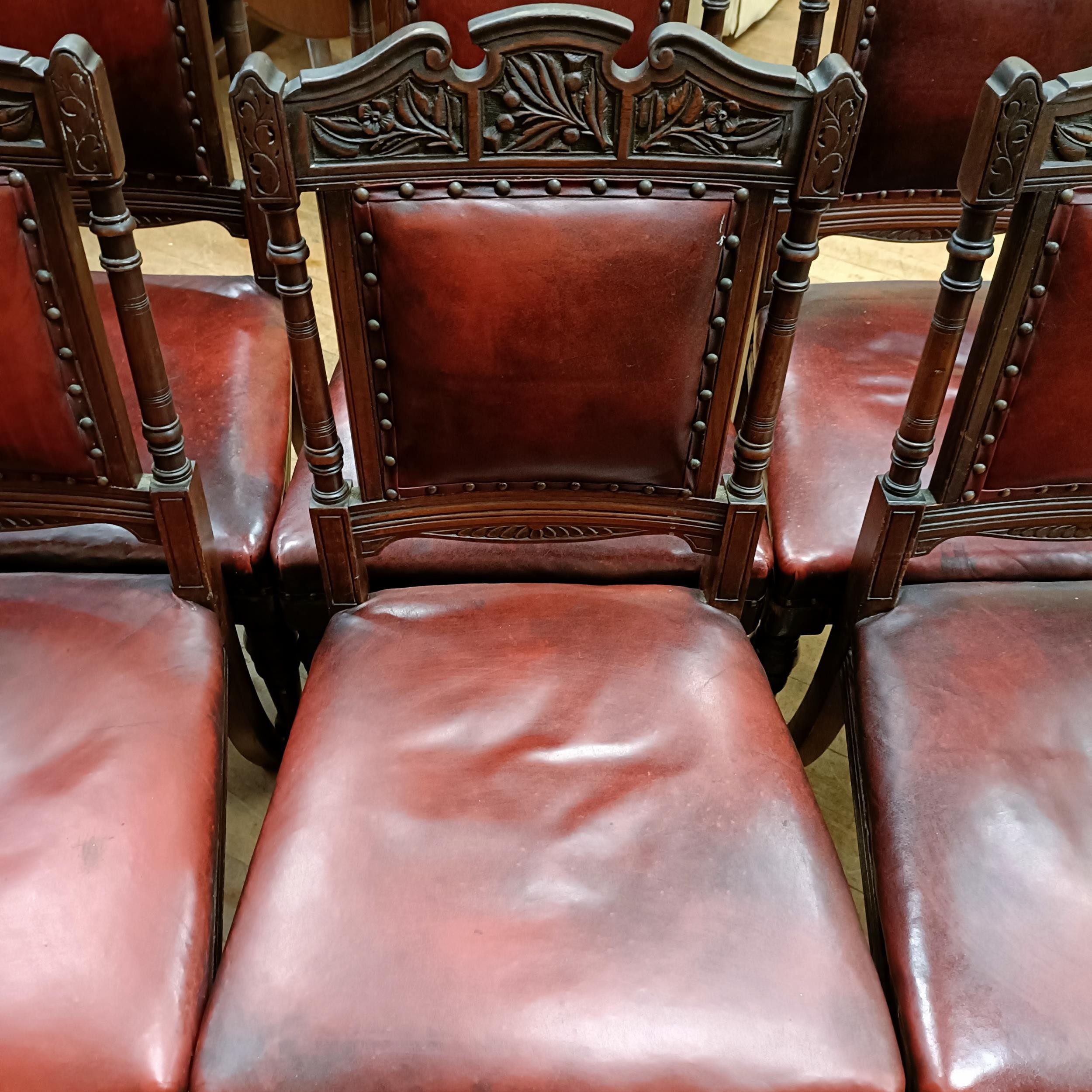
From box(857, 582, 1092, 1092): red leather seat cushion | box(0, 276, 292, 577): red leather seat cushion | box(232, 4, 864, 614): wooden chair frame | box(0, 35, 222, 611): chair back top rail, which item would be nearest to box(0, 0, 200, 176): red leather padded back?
box(0, 276, 292, 577): red leather seat cushion

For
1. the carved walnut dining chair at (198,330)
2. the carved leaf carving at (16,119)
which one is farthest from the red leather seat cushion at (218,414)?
the carved leaf carving at (16,119)

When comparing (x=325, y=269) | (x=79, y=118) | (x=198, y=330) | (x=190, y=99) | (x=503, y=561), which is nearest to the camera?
(x=79, y=118)

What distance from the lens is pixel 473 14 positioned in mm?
1146

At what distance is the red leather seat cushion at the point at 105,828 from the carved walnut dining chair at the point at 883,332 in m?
0.60

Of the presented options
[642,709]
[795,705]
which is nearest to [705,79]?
[642,709]

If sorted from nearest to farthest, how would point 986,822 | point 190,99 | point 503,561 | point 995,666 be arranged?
point 986,822, point 995,666, point 503,561, point 190,99

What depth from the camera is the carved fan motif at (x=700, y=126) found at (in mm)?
730

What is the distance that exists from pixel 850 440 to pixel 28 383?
0.81 metres

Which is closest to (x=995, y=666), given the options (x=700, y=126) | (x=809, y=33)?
(x=700, y=126)

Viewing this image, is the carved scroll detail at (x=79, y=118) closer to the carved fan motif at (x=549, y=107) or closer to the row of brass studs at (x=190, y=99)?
the carved fan motif at (x=549, y=107)

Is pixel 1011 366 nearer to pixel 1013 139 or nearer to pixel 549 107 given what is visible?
pixel 1013 139

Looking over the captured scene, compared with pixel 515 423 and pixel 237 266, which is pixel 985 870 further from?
pixel 237 266

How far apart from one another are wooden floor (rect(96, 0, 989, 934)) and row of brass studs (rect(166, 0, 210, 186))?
22 cm

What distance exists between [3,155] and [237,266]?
5.06 ft
